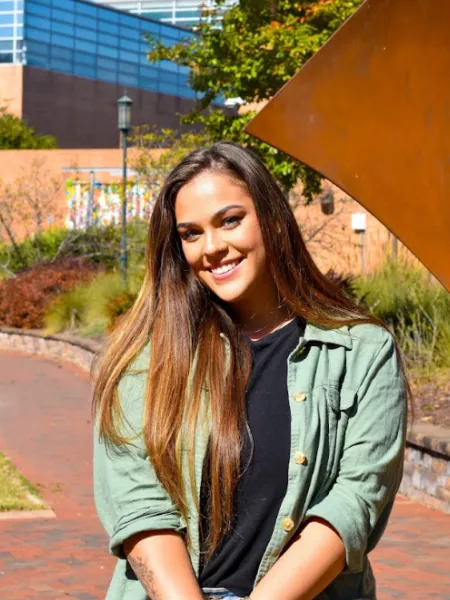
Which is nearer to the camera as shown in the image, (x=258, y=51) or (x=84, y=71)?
(x=258, y=51)

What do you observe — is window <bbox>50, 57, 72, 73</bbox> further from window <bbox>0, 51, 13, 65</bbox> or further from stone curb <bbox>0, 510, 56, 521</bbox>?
stone curb <bbox>0, 510, 56, 521</bbox>

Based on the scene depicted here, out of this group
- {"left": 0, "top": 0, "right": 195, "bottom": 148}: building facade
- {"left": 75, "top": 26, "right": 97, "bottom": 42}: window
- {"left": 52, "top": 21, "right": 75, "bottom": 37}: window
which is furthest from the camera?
{"left": 75, "top": 26, "right": 97, "bottom": 42}: window

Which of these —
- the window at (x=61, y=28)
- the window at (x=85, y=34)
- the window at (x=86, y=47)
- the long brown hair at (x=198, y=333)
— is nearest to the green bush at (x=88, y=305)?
the long brown hair at (x=198, y=333)

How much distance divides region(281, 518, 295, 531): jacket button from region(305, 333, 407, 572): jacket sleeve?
0.04m

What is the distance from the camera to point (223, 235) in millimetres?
2527

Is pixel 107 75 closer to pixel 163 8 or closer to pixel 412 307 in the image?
pixel 163 8

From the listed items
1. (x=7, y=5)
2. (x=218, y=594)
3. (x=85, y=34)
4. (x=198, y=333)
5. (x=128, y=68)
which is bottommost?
(x=218, y=594)

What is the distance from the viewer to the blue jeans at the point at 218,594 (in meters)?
2.27

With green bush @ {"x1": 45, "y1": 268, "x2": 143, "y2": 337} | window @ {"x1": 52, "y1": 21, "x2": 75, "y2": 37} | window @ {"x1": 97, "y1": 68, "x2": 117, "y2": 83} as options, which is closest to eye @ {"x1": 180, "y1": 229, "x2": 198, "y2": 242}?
green bush @ {"x1": 45, "y1": 268, "x2": 143, "y2": 337}

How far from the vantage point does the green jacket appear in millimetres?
2291

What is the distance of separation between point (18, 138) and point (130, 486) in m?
51.8

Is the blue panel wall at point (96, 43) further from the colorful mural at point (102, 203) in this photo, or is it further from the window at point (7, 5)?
the colorful mural at point (102, 203)

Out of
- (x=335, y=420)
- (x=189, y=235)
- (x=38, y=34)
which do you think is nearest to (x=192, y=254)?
(x=189, y=235)

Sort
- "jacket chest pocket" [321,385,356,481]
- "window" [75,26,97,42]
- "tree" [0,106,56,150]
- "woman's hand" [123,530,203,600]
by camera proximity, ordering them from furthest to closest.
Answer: "window" [75,26,97,42]
"tree" [0,106,56,150]
"jacket chest pocket" [321,385,356,481]
"woman's hand" [123,530,203,600]
